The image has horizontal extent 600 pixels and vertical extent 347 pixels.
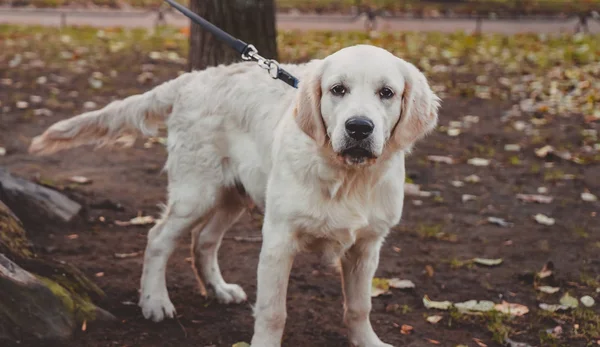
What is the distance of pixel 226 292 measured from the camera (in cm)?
470

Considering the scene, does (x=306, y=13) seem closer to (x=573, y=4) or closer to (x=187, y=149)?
(x=573, y=4)

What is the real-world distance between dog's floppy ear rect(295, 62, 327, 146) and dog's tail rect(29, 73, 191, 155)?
1.23 metres

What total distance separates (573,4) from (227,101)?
1994 centimetres

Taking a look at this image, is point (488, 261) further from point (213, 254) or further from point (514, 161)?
point (514, 161)

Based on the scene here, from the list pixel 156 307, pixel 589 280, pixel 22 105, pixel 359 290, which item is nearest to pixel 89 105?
pixel 22 105

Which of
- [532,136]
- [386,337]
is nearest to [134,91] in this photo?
[532,136]

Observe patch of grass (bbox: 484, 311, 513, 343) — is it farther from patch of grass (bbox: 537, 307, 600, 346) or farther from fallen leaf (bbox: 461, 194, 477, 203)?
fallen leaf (bbox: 461, 194, 477, 203)

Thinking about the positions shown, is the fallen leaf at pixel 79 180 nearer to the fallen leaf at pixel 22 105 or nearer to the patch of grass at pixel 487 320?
the fallen leaf at pixel 22 105

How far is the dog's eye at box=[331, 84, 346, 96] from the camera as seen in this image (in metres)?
3.43

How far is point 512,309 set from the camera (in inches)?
182

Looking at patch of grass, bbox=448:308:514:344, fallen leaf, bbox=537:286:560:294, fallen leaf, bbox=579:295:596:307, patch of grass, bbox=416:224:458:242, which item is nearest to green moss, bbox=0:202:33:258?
patch of grass, bbox=448:308:514:344

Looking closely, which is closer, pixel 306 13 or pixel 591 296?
pixel 591 296

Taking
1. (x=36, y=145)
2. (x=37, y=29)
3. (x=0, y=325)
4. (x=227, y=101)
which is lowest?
(x=37, y=29)

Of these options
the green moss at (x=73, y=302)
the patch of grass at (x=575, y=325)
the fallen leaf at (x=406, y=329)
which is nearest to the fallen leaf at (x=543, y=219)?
the patch of grass at (x=575, y=325)
